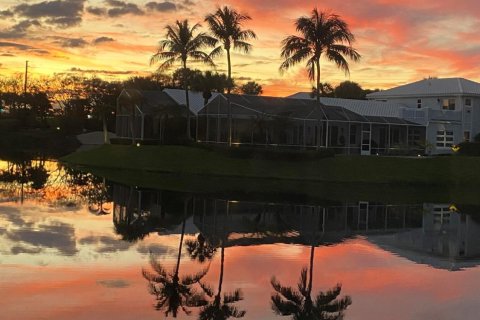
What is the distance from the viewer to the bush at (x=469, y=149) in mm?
47969

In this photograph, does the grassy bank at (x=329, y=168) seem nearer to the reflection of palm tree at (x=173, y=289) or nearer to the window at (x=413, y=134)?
the window at (x=413, y=134)

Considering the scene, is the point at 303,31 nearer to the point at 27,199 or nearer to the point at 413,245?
the point at 27,199

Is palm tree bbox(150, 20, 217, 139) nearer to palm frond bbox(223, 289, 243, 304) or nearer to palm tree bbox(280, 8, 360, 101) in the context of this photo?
palm tree bbox(280, 8, 360, 101)

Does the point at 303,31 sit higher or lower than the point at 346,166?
higher

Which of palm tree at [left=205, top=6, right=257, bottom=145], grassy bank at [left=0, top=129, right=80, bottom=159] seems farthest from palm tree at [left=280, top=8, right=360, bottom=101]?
grassy bank at [left=0, top=129, right=80, bottom=159]

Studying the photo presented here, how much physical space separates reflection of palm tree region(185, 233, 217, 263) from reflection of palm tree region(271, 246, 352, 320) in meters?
2.72

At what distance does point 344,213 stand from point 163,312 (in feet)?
51.8

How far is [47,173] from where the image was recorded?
3969 cm

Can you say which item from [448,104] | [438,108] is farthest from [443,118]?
[448,104]

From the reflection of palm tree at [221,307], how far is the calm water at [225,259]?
3 centimetres

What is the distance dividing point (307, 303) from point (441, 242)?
9.40 m

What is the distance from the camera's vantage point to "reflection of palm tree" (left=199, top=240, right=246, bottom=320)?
9382 millimetres

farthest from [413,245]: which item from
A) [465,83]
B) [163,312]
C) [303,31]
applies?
[465,83]

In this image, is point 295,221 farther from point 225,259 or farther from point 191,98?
point 191,98
